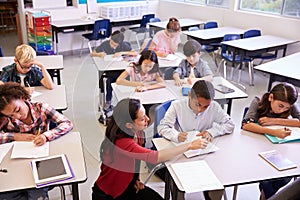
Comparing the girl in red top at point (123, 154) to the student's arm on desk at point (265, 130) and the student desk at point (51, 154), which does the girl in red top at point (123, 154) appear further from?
the student's arm on desk at point (265, 130)

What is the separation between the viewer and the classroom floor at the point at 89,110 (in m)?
2.62

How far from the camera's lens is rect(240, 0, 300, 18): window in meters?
5.23

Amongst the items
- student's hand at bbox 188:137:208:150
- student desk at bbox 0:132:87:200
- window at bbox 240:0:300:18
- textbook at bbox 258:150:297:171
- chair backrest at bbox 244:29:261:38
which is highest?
window at bbox 240:0:300:18

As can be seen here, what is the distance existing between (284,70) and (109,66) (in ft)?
6.38

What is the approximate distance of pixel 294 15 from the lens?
17.2 feet

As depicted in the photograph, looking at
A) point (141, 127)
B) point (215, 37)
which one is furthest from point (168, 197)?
point (215, 37)

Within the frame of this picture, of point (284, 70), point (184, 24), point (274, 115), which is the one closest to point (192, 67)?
point (284, 70)

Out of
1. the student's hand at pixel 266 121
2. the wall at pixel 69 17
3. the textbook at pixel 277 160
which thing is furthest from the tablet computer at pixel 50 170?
the wall at pixel 69 17

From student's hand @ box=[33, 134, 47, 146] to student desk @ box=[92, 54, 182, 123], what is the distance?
171 cm

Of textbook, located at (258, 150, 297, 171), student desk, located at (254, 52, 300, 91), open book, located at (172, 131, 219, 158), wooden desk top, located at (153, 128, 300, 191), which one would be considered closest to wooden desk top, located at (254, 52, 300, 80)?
student desk, located at (254, 52, 300, 91)

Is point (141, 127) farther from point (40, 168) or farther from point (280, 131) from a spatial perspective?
point (280, 131)

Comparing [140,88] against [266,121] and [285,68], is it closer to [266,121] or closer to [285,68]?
[266,121]

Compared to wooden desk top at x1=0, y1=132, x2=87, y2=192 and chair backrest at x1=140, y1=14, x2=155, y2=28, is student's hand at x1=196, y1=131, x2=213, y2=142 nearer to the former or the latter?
wooden desk top at x1=0, y1=132, x2=87, y2=192

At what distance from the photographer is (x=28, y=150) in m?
1.88
